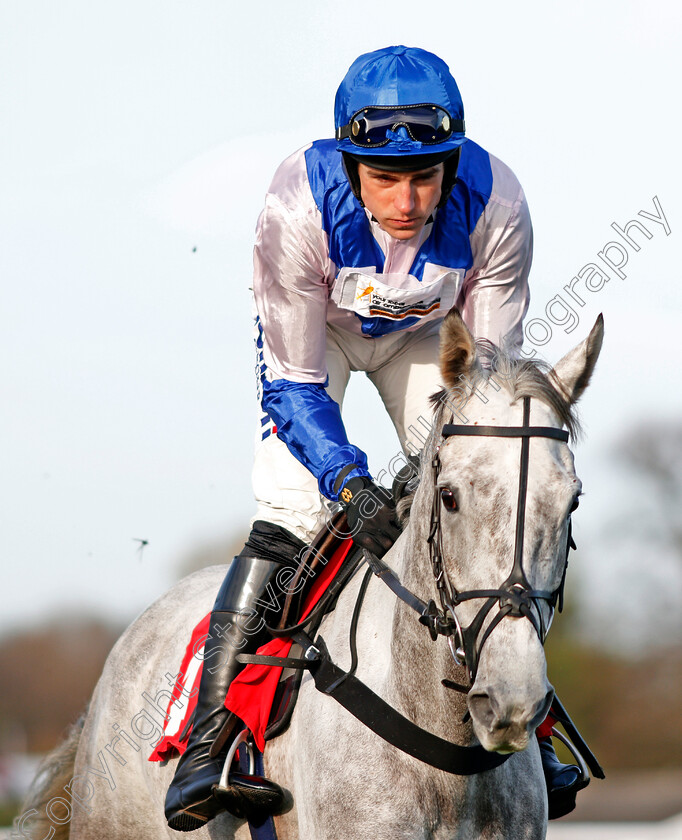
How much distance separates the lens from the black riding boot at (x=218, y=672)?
14.4ft

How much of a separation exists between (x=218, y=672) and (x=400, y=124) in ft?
7.76

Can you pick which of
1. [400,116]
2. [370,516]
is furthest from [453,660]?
[400,116]

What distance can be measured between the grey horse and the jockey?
0.45 metres

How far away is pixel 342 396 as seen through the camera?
5191mm

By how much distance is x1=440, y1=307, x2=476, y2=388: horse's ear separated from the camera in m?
3.46

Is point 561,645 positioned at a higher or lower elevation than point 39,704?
higher

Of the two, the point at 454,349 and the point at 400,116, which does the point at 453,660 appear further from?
the point at 400,116

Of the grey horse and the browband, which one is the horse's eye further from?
the browband

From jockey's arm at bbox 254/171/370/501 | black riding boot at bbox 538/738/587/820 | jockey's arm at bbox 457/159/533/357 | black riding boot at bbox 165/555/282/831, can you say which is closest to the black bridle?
black riding boot at bbox 538/738/587/820

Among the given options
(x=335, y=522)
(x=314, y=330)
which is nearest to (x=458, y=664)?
(x=335, y=522)

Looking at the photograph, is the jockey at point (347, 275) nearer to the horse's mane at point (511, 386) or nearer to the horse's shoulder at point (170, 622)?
the horse's mane at point (511, 386)

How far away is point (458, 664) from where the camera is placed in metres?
3.36

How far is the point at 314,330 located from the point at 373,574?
118 centimetres

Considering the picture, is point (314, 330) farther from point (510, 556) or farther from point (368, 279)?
point (510, 556)
